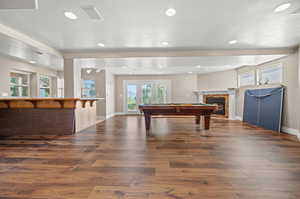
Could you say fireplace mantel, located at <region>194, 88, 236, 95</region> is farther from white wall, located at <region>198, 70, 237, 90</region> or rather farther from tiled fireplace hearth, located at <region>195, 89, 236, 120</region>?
white wall, located at <region>198, 70, 237, 90</region>

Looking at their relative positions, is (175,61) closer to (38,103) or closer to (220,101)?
(220,101)

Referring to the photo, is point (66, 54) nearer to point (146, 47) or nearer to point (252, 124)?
point (146, 47)

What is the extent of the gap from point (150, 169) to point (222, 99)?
244 inches

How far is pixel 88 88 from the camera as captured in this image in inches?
268

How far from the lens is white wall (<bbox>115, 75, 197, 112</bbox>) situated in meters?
8.09

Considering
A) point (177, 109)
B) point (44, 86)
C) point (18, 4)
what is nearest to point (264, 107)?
point (177, 109)

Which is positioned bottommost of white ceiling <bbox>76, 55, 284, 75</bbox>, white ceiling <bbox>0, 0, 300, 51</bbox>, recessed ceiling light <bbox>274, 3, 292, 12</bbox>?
white ceiling <bbox>76, 55, 284, 75</bbox>

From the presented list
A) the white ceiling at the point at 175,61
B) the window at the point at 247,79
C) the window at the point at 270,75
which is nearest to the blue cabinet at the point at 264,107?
the window at the point at 270,75

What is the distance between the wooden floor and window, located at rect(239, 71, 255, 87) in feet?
9.91

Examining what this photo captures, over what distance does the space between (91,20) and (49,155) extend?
8.11 ft

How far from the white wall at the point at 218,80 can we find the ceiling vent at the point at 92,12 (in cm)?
634

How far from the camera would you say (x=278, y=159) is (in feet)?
7.16

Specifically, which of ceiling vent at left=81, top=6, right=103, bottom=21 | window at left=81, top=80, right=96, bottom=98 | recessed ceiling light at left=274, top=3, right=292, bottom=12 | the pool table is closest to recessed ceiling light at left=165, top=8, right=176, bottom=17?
ceiling vent at left=81, top=6, right=103, bottom=21

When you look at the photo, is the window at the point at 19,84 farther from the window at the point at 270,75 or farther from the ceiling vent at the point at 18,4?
the window at the point at 270,75
